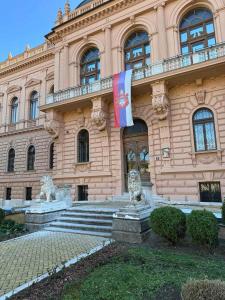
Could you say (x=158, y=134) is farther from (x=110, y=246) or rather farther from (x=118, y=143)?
(x=110, y=246)

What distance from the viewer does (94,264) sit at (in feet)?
18.4

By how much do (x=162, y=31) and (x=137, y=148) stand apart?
25.6ft

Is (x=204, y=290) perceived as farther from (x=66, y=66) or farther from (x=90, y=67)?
(x=66, y=66)

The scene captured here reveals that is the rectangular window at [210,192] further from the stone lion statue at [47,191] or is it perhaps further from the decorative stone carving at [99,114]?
the stone lion statue at [47,191]

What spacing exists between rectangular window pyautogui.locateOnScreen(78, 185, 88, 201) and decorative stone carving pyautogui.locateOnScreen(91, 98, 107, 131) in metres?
4.52

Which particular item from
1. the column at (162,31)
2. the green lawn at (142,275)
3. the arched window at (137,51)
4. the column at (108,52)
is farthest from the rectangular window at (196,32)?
the green lawn at (142,275)

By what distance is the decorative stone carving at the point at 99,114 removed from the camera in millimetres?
15047

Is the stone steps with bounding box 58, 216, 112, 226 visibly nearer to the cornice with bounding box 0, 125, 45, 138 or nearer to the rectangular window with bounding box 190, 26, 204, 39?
the rectangular window with bounding box 190, 26, 204, 39

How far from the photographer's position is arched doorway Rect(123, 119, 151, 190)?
48.5ft

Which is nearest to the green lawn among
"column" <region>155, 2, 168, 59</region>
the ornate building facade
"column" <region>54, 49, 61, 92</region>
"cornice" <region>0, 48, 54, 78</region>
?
the ornate building facade

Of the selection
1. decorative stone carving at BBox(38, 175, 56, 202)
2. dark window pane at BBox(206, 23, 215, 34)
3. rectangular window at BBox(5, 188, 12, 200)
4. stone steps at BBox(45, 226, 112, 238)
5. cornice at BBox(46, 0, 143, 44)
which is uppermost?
cornice at BBox(46, 0, 143, 44)

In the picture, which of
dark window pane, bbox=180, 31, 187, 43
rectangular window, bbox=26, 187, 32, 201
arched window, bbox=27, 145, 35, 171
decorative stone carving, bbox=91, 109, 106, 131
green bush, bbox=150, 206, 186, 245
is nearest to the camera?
green bush, bbox=150, 206, 186, 245

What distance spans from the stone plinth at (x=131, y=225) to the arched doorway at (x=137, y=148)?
6.32 meters

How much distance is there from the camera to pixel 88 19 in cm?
1756
